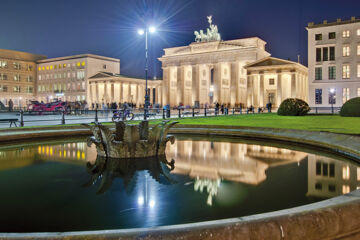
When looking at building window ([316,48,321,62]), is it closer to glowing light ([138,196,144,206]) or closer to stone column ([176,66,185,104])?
stone column ([176,66,185,104])

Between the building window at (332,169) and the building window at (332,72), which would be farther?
the building window at (332,72)

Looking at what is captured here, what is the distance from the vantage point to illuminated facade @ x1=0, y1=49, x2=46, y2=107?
290ft

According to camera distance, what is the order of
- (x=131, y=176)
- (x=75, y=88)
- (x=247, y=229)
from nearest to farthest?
(x=247, y=229) → (x=131, y=176) → (x=75, y=88)

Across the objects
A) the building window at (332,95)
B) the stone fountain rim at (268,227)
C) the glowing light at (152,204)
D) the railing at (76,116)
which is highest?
the building window at (332,95)

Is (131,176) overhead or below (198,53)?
below

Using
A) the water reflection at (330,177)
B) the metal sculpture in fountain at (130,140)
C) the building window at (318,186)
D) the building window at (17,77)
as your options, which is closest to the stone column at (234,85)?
the water reflection at (330,177)

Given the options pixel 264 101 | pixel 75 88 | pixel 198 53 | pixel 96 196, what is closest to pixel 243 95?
pixel 264 101

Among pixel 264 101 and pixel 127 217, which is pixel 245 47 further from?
pixel 127 217

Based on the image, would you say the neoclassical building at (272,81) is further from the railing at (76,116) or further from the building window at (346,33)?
the railing at (76,116)

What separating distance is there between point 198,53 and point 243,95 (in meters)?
14.0

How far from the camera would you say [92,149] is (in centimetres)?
1198

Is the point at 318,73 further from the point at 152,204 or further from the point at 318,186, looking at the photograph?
the point at 152,204

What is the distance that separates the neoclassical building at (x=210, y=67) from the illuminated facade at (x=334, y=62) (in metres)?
14.1

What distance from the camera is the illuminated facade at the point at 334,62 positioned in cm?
5044
